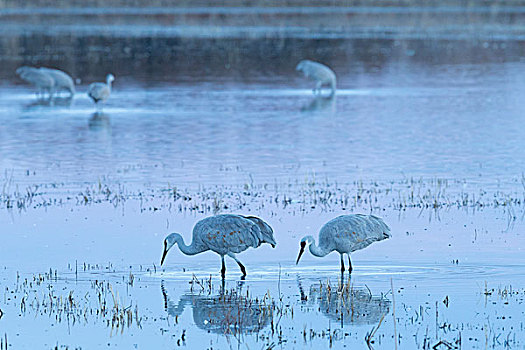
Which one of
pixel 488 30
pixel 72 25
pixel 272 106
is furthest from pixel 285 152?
pixel 72 25

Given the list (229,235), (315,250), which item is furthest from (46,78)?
(315,250)

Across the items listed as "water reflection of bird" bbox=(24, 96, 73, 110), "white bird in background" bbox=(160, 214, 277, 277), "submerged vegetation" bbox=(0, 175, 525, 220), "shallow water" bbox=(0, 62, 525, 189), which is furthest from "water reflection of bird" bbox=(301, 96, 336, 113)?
"white bird in background" bbox=(160, 214, 277, 277)

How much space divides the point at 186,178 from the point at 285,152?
3.71m

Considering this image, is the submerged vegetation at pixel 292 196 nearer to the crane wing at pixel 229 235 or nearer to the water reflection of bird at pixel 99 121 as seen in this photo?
the crane wing at pixel 229 235

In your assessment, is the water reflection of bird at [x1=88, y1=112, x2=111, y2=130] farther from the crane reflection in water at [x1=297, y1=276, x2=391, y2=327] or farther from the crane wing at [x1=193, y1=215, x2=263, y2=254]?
the crane reflection in water at [x1=297, y1=276, x2=391, y2=327]

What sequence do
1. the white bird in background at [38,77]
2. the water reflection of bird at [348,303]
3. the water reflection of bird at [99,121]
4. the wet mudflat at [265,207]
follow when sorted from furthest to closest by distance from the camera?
the white bird in background at [38,77], the water reflection of bird at [99,121], the water reflection of bird at [348,303], the wet mudflat at [265,207]

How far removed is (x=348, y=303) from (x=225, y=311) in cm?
113

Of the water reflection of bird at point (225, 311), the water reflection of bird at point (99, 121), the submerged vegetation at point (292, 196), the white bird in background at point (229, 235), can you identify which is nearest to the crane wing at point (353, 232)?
the white bird in background at point (229, 235)

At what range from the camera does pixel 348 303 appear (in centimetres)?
1032

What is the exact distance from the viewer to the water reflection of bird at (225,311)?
966cm

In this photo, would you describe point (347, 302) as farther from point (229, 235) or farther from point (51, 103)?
point (51, 103)

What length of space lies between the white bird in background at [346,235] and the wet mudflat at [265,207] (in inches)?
12.7

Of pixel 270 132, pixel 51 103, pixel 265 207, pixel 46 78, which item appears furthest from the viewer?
pixel 46 78

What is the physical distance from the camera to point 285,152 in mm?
21406
